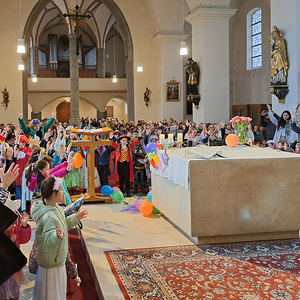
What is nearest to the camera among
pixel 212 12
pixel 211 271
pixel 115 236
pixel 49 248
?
pixel 49 248

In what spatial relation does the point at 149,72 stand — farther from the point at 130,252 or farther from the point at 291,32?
the point at 130,252

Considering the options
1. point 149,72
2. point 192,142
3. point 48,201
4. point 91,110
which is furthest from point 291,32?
point 91,110

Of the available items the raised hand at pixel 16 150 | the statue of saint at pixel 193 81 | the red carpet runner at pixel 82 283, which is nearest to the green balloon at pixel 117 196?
the raised hand at pixel 16 150

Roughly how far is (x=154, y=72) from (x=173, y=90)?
186 cm

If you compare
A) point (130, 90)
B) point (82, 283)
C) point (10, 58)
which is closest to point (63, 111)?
point (130, 90)

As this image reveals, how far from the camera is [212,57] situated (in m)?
16.0

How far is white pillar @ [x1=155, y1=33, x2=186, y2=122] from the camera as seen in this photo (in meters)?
21.5

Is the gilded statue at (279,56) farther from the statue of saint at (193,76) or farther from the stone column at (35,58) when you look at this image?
the stone column at (35,58)

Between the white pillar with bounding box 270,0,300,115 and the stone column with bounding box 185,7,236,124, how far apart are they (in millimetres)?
3750

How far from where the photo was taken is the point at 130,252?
5.79 metres

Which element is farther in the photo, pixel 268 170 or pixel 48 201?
pixel 268 170

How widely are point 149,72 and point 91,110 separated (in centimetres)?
1553

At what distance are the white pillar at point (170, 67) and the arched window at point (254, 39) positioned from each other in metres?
3.34

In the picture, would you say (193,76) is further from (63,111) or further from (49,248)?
(63,111)
